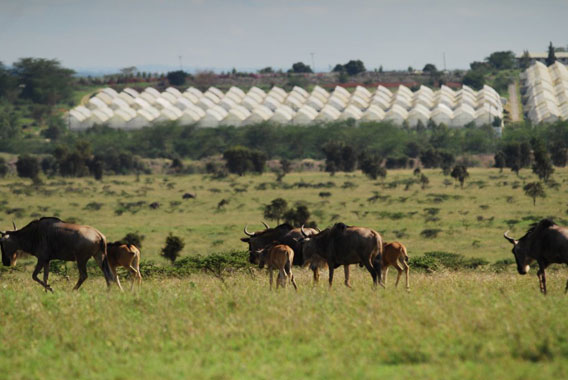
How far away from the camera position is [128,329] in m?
12.5

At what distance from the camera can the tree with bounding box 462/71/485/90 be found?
15764 centimetres

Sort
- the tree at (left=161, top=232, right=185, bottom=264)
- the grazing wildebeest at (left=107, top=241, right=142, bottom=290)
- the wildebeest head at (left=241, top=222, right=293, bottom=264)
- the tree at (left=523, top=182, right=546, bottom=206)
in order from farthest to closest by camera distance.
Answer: the tree at (left=523, top=182, right=546, bottom=206), the tree at (left=161, top=232, right=185, bottom=264), the wildebeest head at (left=241, top=222, right=293, bottom=264), the grazing wildebeest at (left=107, top=241, right=142, bottom=290)

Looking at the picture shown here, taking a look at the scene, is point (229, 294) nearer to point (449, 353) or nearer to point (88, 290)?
point (88, 290)

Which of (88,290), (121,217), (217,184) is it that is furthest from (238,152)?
(88,290)

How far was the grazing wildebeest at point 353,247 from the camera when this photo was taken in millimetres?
16219

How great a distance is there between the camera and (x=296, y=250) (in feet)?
58.2

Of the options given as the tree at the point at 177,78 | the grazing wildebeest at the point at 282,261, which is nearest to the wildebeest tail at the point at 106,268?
the grazing wildebeest at the point at 282,261

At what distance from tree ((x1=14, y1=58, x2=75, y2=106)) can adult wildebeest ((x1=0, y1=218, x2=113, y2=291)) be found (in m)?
130

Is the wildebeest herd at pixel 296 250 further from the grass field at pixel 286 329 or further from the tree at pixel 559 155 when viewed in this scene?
the tree at pixel 559 155

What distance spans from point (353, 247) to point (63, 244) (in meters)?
5.55

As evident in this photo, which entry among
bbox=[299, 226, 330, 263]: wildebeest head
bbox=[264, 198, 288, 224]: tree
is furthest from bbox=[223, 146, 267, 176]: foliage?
bbox=[299, 226, 330, 263]: wildebeest head

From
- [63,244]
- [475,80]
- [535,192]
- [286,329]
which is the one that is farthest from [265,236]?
[475,80]

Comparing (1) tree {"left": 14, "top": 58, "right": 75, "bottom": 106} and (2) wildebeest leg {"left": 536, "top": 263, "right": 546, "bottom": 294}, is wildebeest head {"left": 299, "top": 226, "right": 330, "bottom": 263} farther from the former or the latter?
(1) tree {"left": 14, "top": 58, "right": 75, "bottom": 106}

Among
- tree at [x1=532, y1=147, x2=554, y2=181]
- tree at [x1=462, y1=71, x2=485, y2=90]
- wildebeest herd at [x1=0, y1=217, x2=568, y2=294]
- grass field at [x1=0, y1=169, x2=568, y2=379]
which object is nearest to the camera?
grass field at [x1=0, y1=169, x2=568, y2=379]
